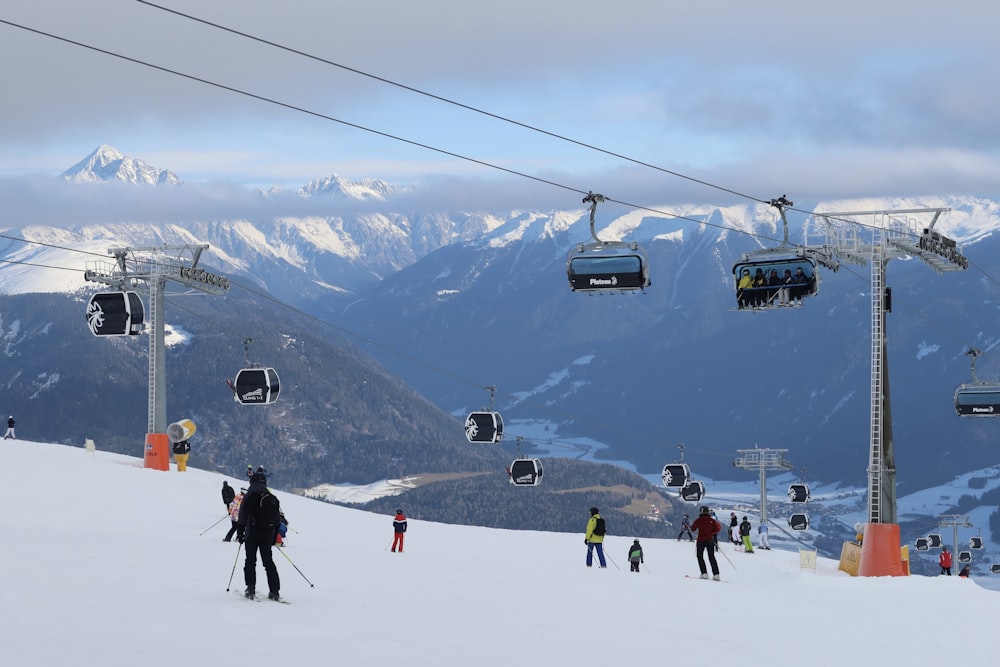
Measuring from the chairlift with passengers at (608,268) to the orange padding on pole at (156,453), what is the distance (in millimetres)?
32501

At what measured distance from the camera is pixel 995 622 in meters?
25.4

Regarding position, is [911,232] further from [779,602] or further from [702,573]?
[779,602]

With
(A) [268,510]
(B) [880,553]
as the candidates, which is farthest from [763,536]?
(A) [268,510]

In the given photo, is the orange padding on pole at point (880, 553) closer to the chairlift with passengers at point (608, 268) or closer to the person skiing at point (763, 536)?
the chairlift with passengers at point (608, 268)

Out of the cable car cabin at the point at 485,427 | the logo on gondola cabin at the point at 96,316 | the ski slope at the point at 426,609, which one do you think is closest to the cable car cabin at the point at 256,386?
the logo on gondola cabin at the point at 96,316

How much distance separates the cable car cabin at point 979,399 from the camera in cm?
4872

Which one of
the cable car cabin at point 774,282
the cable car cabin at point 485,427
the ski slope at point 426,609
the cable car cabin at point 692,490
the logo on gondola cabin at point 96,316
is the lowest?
the ski slope at point 426,609

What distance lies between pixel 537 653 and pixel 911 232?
28850 millimetres

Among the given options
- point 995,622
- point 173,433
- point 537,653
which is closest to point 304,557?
point 537,653

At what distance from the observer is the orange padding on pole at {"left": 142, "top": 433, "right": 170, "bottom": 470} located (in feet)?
191

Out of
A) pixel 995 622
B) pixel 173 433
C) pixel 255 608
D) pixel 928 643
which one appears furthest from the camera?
pixel 173 433

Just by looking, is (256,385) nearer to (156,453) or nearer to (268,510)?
(156,453)

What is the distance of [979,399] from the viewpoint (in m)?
49.2

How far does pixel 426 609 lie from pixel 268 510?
3.36 meters
